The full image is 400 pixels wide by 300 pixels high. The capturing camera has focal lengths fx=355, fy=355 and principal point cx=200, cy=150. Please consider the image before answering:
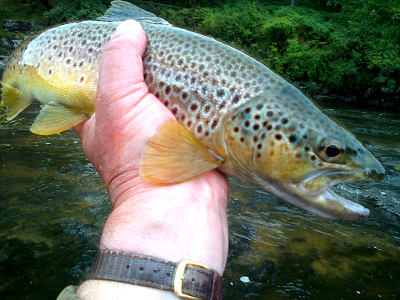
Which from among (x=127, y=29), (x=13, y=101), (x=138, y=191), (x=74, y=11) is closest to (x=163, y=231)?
(x=138, y=191)

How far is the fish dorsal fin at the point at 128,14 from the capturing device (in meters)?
2.55

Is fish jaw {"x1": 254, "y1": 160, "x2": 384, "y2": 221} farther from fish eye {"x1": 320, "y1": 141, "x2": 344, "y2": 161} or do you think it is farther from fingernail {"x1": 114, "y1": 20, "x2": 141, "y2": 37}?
fingernail {"x1": 114, "y1": 20, "x2": 141, "y2": 37}

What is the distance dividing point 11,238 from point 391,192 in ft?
19.7

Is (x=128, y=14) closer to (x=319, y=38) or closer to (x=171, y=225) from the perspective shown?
(x=171, y=225)

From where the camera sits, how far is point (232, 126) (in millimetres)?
2002

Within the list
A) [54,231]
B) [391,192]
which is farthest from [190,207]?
[391,192]

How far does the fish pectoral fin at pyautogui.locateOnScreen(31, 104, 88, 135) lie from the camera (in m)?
2.48

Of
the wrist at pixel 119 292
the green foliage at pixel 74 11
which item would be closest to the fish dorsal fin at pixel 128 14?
the wrist at pixel 119 292

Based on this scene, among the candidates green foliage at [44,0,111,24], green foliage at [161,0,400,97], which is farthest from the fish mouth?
green foliage at [44,0,111,24]

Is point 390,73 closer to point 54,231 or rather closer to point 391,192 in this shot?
point 391,192

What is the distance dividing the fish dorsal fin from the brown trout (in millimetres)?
55

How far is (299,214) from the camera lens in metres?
5.32

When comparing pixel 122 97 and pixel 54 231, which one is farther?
pixel 54 231

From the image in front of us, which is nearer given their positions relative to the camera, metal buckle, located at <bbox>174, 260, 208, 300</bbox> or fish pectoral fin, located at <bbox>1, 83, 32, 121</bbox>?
metal buckle, located at <bbox>174, 260, 208, 300</bbox>
